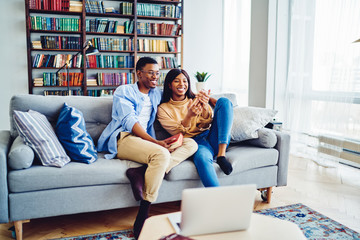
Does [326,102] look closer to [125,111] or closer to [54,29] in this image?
[125,111]

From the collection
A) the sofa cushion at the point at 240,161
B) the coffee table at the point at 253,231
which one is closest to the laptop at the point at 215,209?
the coffee table at the point at 253,231

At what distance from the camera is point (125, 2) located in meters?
4.82

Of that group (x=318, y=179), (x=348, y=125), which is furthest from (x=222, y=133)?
(x=348, y=125)

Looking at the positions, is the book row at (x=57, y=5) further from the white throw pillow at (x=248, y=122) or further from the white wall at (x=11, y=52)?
the white throw pillow at (x=248, y=122)

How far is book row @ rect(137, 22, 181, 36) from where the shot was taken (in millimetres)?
4947

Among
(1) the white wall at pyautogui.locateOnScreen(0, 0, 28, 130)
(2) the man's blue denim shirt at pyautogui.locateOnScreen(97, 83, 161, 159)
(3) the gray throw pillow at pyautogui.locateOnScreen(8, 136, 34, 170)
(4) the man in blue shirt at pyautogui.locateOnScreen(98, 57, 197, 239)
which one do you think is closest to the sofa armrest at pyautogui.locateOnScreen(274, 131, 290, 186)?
(4) the man in blue shirt at pyautogui.locateOnScreen(98, 57, 197, 239)

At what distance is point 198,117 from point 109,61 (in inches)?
121

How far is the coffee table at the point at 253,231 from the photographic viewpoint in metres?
1.01

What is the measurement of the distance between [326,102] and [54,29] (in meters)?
3.93

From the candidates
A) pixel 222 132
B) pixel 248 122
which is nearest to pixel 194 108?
pixel 222 132

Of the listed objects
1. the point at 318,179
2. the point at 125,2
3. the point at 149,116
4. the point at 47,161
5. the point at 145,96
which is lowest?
the point at 318,179

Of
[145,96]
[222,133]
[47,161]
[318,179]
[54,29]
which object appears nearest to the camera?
[47,161]

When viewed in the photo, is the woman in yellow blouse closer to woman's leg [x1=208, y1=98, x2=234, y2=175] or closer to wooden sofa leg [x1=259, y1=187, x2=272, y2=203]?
woman's leg [x1=208, y1=98, x2=234, y2=175]

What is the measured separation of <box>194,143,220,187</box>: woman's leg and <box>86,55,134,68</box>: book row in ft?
10.9
